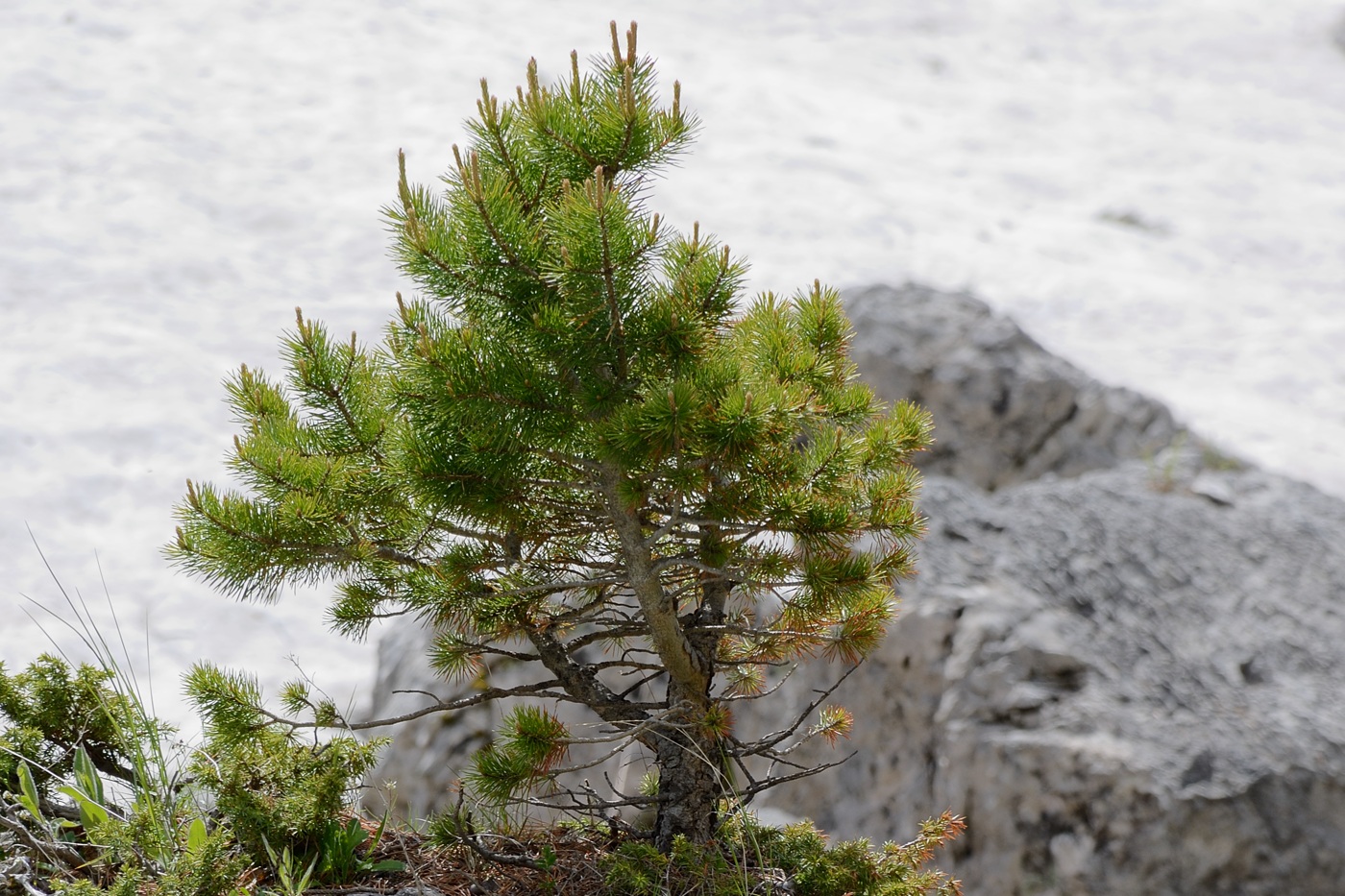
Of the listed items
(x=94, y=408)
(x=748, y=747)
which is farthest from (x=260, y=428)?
(x=94, y=408)

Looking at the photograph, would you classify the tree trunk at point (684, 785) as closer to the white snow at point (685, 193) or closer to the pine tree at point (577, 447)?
the pine tree at point (577, 447)

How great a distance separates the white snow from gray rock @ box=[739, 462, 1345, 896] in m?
3.08

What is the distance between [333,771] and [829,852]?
1047 mm

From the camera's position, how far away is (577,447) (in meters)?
1.84

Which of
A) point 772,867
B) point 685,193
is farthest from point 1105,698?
point 685,193

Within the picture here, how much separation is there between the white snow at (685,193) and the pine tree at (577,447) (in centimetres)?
370

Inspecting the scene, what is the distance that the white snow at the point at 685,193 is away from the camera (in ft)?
20.9

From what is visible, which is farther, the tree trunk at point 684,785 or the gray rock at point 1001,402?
the gray rock at point 1001,402

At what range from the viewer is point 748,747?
88.6 inches

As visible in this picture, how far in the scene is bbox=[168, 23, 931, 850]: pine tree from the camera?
1.71 m

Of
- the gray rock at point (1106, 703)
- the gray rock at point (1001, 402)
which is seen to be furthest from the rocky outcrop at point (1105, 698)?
the gray rock at point (1001, 402)

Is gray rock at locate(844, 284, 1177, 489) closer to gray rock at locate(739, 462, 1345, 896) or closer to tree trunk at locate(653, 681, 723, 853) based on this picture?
gray rock at locate(739, 462, 1345, 896)

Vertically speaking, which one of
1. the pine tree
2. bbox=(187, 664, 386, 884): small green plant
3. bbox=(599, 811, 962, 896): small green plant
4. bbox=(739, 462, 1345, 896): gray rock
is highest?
the pine tree

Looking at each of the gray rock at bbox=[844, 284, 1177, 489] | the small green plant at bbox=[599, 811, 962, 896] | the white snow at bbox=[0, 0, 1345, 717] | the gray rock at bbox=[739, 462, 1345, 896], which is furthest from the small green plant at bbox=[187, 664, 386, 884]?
the gray rock at bbox=[844, 284, 1177, 489]
